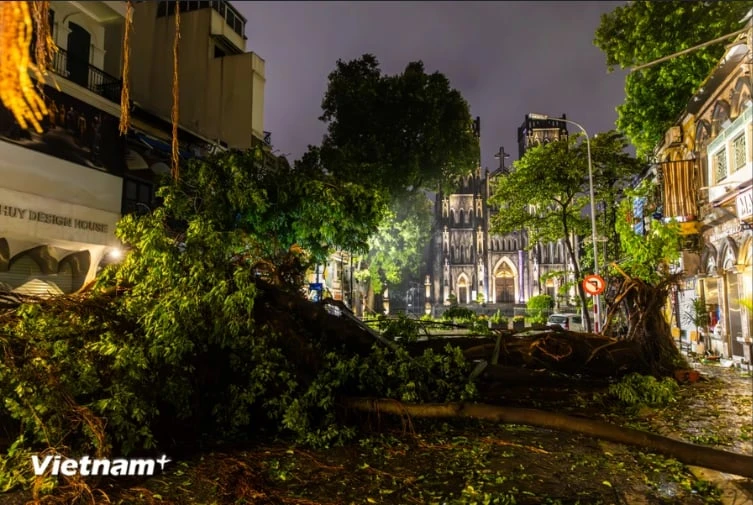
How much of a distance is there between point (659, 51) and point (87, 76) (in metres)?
20.5

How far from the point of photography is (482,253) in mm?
65438

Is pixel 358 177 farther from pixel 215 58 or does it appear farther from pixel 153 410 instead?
pixel 153 410

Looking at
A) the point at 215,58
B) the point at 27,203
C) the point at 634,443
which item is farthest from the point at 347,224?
the point at 215,58

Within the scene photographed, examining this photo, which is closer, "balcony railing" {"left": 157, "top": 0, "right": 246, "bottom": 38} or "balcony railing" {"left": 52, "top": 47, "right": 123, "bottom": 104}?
"balcony railing" {"left": 52, "top": 47, "right": 123, "bottom": 104}

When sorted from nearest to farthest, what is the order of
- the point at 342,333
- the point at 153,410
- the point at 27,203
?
the point at 153,410 < the point at 342,333 < the point at 27,203

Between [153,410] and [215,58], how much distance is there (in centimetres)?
1480

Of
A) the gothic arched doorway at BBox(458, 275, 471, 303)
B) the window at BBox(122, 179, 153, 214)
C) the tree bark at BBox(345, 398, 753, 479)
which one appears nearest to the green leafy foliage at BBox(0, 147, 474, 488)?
the tree bark at BBox(345, 398, 753, 479)

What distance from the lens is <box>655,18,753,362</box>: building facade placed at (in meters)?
12.4

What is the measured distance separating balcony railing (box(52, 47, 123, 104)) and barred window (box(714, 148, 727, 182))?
1747 centimetres

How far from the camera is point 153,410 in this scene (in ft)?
17.2

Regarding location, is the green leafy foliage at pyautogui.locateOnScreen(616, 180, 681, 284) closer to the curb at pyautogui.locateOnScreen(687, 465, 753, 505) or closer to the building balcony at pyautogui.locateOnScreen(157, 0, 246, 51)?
the curb at pyautogui.locateOnScreen(687, 465, 753, 505)

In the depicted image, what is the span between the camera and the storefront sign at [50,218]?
379 inches

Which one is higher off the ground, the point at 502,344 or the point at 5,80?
the point at 5,80

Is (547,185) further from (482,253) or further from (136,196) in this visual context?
(482,253)
